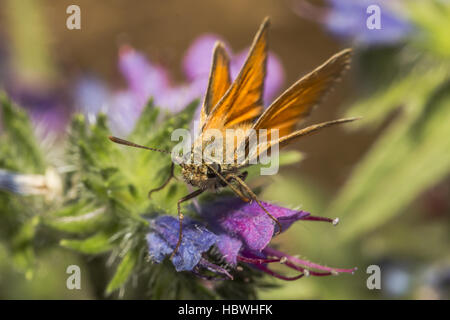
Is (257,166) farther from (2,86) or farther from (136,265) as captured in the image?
(2,86)

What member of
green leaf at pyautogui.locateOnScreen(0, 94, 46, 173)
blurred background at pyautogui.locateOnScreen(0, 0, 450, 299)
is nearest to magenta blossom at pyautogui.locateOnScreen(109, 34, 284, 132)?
blurred background at pyautogui.locateOnScreen(0, 0, 450, 299)

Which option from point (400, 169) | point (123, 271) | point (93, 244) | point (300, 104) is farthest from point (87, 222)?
point (400, 169)

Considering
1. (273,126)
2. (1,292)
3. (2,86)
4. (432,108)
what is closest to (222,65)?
(273,126)

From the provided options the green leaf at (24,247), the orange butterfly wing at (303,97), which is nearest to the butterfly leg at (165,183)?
the orange butterfly wing at (303,97)

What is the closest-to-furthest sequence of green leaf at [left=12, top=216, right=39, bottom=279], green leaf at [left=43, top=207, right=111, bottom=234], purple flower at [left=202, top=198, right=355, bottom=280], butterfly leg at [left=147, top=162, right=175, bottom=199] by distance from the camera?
purple flower at [left=202, top=198, right=355, bottom=280] < butterfly leg at [left=147, top=162, right=175, bottom=199] < green leaf at [left=43, top=207, right=111, bottom=234] < green leaf at [left=12, top=216, right=39, bottom=279]

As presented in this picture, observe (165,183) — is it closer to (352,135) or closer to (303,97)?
(303,97)

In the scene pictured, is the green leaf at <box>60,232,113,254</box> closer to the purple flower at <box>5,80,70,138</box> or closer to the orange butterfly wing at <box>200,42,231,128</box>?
the orange butterfly wing at <box>200,42,231,128</box>
